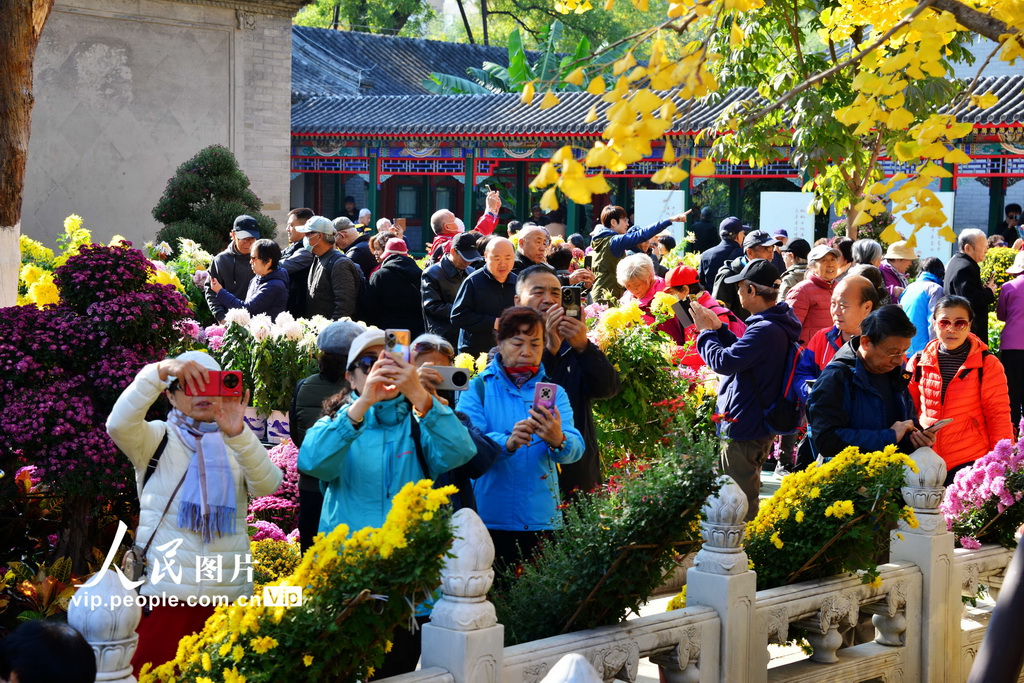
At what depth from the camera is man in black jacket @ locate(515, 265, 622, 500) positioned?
17.0 feet

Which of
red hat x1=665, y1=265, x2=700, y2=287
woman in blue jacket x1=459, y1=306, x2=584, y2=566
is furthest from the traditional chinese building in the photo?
woman in blue jacket x1=459, y1=306, x2=584, y2=566

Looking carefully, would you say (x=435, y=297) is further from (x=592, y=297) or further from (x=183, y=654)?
(x=183, y=654)

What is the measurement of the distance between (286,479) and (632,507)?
2.58m

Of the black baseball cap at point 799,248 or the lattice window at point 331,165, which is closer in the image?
the black baseball cap at point 799,248

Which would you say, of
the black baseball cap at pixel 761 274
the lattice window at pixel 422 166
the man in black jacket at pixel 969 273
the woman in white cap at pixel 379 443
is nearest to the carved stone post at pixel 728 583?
the woman in white cap at pixel 379 443

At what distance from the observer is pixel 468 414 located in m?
4.73

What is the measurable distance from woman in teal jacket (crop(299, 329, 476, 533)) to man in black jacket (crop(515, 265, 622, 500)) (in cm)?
119

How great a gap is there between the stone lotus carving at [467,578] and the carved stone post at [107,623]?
91 cm

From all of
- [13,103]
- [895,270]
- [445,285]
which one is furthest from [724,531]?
[895,270]

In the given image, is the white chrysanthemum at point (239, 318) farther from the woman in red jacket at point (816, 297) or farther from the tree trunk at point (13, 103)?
the woman in red jacket at point (816, 297)

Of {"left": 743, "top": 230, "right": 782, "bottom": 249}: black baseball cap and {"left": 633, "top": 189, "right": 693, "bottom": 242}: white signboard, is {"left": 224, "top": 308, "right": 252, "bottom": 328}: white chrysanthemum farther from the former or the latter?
{"left": 633, "top": 189, "right": 693, "bottom": 242}: white signboard

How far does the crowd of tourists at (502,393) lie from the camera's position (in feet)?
12.7

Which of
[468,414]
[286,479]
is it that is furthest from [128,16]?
[468,414]

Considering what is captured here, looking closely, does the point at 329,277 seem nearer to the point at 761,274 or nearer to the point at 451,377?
the point at 761,274
